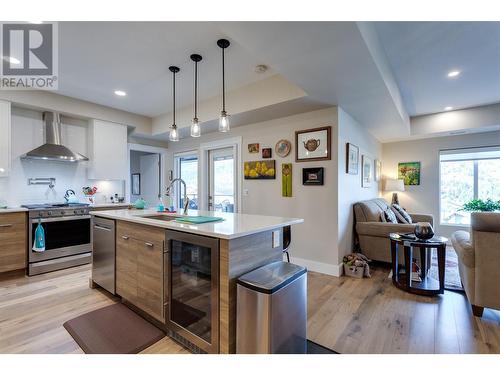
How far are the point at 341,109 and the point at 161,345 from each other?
3.35m

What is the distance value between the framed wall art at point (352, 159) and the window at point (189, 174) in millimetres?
3084

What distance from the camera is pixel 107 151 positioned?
165 inches

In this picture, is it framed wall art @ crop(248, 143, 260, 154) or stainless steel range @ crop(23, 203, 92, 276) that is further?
framed wall art @ crop(248, 143, 260, 154)

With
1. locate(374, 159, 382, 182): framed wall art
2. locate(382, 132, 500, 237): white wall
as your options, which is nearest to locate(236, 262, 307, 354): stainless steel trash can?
locate(374, 159, 382, 182): framed wall art

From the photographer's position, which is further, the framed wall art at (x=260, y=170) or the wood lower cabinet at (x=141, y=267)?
the framed wall art at (x=260, y=170)

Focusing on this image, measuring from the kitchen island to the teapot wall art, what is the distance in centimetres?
166

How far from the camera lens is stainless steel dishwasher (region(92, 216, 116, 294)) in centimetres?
235

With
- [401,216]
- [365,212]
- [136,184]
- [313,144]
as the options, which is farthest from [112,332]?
[136,184]

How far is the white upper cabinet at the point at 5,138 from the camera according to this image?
3.14 metres

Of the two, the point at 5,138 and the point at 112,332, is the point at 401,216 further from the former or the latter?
the point at 5,138

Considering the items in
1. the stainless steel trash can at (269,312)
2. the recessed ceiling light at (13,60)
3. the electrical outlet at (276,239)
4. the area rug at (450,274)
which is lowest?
the area rug at (450,274)

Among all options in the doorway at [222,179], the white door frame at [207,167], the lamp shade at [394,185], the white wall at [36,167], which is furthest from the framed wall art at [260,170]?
the lamp shade at [394,185]

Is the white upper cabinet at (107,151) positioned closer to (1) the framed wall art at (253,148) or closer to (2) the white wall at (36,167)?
(2) the white wall at (36,167)

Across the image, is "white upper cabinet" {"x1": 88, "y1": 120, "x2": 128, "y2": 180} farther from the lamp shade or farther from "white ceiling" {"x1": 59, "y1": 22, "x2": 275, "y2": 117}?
the lamp shade
